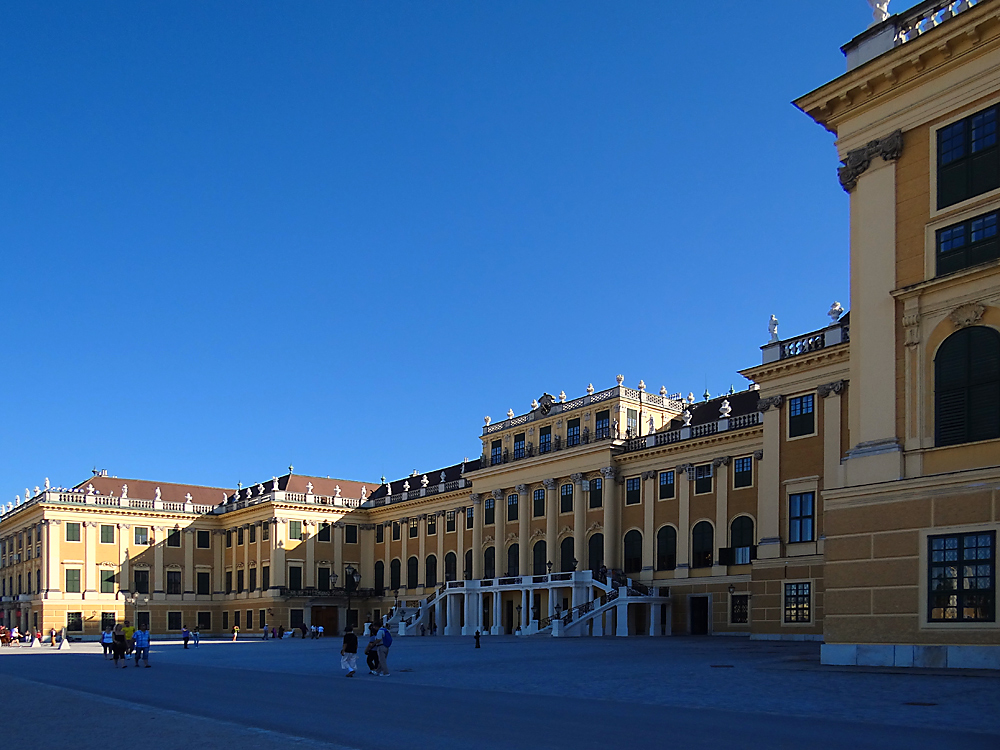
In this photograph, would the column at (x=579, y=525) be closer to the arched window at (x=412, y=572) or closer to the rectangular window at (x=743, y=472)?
the rectangular window at (x=743, y=472)

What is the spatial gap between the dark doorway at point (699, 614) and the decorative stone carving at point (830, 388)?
19690mm

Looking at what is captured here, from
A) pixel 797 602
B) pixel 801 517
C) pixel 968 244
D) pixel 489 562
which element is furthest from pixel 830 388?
pixel 489 562

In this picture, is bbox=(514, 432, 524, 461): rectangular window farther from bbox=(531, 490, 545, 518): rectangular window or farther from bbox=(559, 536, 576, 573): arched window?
bbox=(559, 536, 576, 573): arched window

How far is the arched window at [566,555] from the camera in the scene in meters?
71.6

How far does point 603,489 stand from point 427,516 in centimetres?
2407

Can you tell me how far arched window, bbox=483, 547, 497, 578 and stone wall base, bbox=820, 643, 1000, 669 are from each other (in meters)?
52.5

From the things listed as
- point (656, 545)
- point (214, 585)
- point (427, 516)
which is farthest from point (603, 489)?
point (214, 585)

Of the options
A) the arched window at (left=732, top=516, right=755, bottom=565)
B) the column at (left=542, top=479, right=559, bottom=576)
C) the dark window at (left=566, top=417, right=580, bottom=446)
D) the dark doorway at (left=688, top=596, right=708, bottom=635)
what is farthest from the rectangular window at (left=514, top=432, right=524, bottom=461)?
the arched window at (left=732, top=516, right=755, bottom=565)

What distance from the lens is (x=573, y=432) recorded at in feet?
239

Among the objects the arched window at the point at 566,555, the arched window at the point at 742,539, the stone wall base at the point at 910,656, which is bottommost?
the arched window at the point at 566,555

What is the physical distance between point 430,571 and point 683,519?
30.6 metres

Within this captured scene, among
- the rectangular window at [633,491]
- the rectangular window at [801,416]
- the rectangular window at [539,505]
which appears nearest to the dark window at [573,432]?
the rectangular window at [539,505]

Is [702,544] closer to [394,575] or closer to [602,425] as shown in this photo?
[602,425]

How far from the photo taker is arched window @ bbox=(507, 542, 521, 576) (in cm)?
7656
